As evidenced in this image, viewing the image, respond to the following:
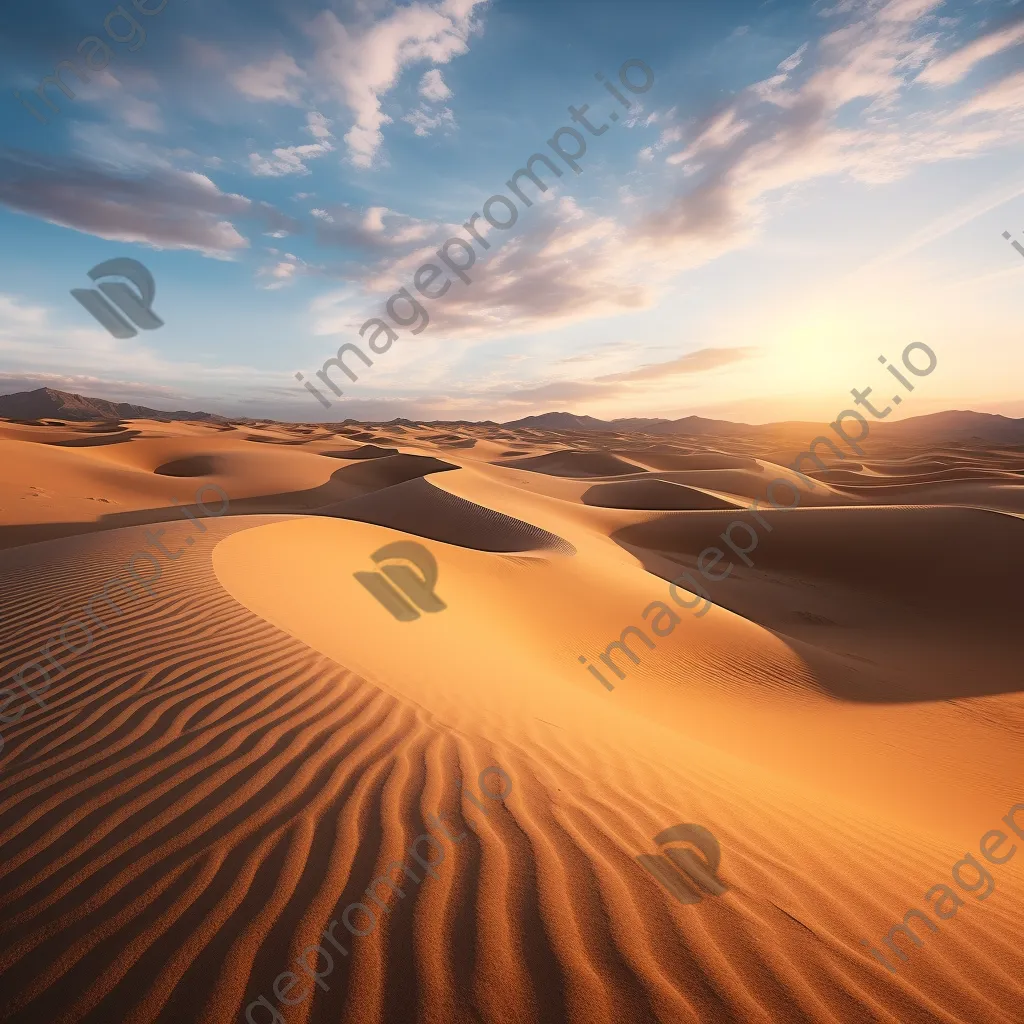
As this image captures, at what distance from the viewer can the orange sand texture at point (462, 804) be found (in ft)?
5.96

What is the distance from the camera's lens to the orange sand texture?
5.96ft

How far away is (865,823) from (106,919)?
4399 millimetres

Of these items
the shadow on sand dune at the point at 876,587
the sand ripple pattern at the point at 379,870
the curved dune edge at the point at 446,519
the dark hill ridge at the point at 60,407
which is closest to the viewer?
the sand ripple pattern at the point at 379,870

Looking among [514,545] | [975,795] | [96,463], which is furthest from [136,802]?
[96,463]

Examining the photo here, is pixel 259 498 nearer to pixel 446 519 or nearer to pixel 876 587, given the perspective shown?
pixel 446 519

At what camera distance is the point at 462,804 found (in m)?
2.75

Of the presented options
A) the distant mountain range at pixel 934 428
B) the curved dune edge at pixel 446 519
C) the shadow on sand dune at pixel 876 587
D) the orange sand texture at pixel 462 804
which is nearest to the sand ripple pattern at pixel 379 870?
the orange sand texture at pixel 462 804

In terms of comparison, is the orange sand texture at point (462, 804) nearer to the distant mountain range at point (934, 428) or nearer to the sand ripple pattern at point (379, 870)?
the sand ripple pattern at point (379, 870)

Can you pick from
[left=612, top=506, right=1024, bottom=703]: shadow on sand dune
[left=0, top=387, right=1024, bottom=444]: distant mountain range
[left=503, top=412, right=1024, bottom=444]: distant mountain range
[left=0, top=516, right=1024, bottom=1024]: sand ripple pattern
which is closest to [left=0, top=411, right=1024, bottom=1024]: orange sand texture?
[left=0, top=516, right=1024, bottom=1024]: sand ripple pattern

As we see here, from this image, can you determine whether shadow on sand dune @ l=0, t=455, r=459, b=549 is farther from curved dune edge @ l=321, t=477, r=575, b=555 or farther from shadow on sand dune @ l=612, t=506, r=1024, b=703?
shadow on sand dune @ l=612, t=506, r=1024, b=703

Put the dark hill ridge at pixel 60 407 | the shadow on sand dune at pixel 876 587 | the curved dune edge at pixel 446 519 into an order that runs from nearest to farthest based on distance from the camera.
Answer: the shadow on sand dune at pixel 876 587
the curved dune edge at pixel 446 519
the dark hill ridge at pixel 60 407

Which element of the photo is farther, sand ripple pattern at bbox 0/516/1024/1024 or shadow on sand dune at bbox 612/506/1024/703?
shadow on sand dune at bbox 612/506/1024/703

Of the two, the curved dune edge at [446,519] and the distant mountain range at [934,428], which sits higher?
the distant mountain range at [934,428]

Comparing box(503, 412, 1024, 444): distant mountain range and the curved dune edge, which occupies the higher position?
box(503, 412, 1024, 444): distant mountain range
